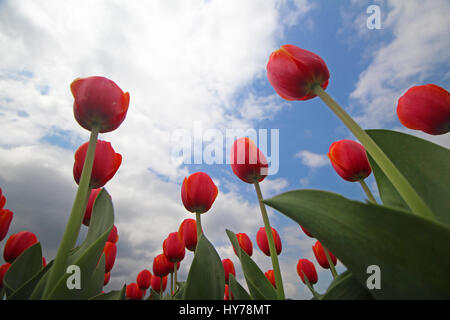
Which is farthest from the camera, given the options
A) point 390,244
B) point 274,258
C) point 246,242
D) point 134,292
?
point 134,292

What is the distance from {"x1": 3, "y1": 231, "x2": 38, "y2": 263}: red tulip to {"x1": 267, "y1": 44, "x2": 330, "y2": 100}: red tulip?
1.66 m

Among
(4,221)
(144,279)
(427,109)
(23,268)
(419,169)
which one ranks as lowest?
(144,279)

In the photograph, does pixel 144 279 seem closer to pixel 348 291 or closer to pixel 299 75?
pixel 348 291

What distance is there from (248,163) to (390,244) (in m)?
0.74

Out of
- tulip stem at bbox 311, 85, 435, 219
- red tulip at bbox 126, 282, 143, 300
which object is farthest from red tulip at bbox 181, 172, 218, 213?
red tulip at bbox 126, 282, 143, 300

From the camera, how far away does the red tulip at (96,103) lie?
0.73 m

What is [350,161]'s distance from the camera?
1085 mm

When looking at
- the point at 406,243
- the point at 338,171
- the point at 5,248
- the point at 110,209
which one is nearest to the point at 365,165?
the point at 338,171

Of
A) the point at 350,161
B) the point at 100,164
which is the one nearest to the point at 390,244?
the point at 350,161

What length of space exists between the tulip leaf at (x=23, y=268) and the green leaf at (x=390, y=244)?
1.05 m

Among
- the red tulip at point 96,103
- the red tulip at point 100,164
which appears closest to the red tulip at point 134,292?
the red tulip at point 100,164
